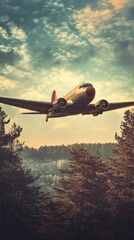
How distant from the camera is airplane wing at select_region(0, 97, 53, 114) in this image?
3166cm

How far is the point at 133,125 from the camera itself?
48.4 metres

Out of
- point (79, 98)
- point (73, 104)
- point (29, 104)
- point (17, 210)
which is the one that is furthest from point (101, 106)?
point (17, 210)

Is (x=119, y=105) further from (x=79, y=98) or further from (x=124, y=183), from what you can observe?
(x=124, y=183)

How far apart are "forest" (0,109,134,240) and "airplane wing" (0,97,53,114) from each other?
1214cm

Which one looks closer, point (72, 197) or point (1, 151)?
point (72, 197)

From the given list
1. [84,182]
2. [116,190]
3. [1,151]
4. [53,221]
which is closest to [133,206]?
[116,190]

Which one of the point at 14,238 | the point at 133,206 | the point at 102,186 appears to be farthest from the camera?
the point at 14,238

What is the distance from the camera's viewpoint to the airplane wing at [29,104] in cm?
3166

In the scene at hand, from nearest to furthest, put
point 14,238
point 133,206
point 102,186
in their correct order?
point 133,206, point 102,186, point 14,238

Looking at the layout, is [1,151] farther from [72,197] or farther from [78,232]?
[78,232]

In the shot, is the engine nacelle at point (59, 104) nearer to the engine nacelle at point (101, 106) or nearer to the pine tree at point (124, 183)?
the engine nacelle at point (101, 106)

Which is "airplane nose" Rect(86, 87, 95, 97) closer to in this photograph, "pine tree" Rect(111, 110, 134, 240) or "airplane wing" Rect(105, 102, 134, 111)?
"airplane wing" Rect(105, 102, 134, 111)

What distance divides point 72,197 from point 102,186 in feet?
14.6

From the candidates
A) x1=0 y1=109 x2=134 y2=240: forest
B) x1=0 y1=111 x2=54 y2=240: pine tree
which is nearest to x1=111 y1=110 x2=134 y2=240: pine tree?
x1=0 y1=109 x2=134 y2=240: forest
